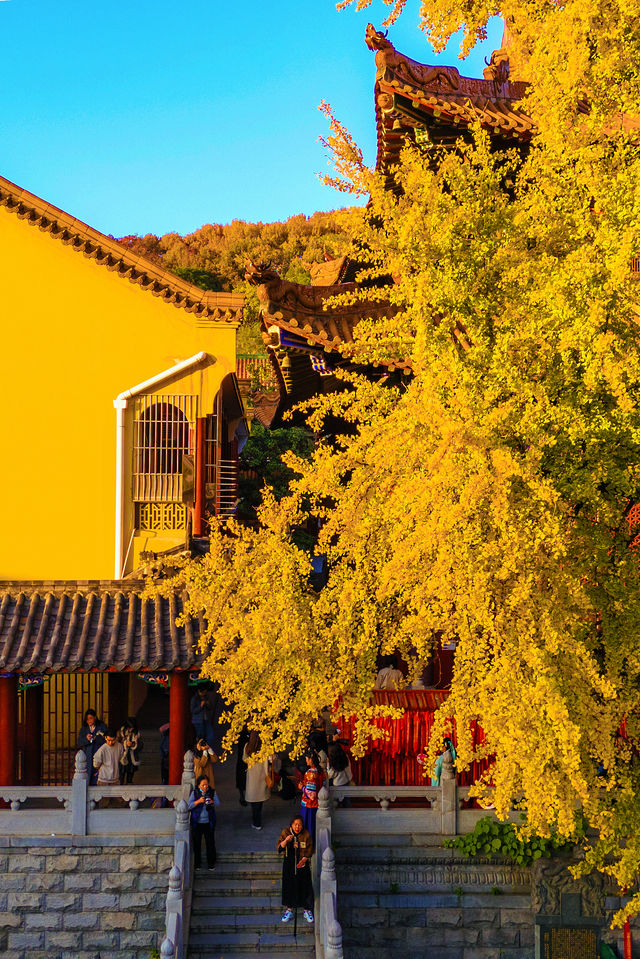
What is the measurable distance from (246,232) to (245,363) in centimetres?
4046

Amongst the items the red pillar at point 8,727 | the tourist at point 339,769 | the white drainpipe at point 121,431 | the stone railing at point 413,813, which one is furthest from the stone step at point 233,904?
the white drainpipe at point 121,431

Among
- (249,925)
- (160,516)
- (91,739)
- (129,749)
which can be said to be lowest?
(249,925)

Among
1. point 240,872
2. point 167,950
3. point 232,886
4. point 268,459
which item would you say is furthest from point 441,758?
point 268,459

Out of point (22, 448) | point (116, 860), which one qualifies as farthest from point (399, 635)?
point (22, 448)

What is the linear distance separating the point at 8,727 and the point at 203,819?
349cm

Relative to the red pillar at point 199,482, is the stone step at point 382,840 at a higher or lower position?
lower

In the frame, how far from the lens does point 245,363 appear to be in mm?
47750

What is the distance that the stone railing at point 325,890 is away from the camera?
11672mm

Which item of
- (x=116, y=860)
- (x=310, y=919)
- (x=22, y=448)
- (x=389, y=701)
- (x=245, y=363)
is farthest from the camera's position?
(x=245, y=363)

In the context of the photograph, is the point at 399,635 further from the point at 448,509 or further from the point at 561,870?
the point at 561,870

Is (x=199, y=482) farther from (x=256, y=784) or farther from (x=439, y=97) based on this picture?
(x=439, y=97)

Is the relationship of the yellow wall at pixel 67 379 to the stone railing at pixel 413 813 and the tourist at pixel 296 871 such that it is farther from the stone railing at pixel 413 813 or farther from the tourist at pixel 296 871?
the tourist at pixel 296 871

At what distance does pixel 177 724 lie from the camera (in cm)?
1518

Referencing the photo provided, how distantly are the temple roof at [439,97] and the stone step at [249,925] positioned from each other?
1224 cm
